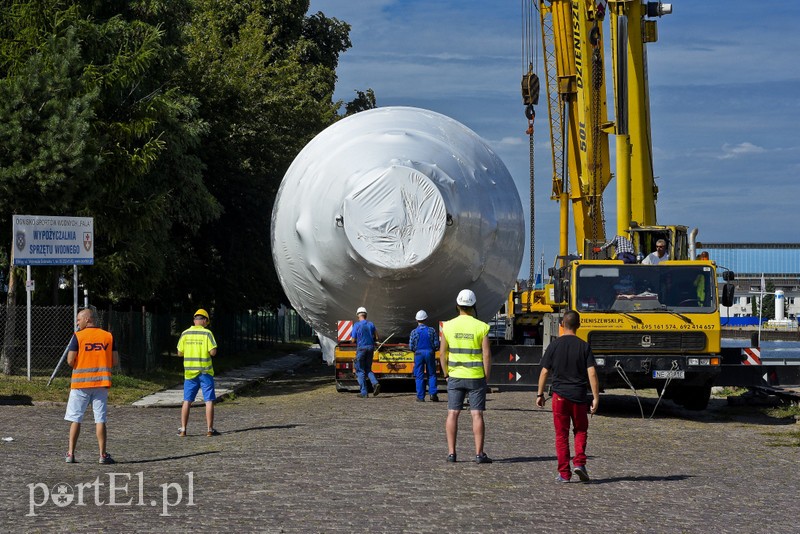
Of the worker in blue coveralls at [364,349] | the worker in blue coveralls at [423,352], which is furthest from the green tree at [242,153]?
the worker in blue coveralls at [423,352]

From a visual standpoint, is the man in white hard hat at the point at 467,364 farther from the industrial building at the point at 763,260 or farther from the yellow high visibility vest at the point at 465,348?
the industrial building at the point at 763,260

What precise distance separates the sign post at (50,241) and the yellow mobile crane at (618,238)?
833cm

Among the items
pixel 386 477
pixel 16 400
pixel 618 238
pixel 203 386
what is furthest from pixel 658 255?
pixel 16 400

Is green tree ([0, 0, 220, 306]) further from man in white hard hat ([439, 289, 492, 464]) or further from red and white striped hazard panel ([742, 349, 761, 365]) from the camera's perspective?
red and white striped hazard panel ([742, 349, 761, 365])

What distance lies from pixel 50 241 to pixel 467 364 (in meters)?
12.1

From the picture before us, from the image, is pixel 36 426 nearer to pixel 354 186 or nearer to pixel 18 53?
pixel 354 186

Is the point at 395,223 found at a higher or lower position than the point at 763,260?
lower

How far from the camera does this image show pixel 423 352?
67.6 ft

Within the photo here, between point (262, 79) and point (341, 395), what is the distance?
16945 millimetres

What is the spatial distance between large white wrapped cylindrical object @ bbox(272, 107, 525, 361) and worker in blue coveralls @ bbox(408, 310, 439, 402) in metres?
0.41

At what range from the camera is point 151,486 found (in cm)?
1099

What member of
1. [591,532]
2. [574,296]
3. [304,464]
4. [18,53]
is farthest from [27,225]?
[591,532]

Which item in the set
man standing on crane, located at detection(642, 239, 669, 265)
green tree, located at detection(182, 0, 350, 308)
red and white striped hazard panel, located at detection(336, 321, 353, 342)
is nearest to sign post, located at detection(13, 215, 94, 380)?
red and white striped hazard panel, located at detection(336, 321, 353, 342)

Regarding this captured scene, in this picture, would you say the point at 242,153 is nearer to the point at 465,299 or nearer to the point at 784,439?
the point at 784,439
